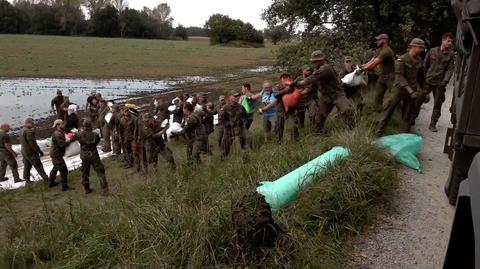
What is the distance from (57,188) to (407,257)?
30.8 feet

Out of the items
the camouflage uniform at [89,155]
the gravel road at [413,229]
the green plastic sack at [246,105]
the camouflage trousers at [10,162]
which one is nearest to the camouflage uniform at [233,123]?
the green plastic sack at [246,105]

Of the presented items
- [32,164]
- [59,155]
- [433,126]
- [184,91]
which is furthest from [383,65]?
[184,91]

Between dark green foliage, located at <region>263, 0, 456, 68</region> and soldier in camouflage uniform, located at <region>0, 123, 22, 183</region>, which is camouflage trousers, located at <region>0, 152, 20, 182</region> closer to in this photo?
soldier in camouflage uniform, located at <region>0, 123, 22, 183</region>

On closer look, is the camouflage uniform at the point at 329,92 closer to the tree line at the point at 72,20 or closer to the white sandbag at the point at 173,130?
the white sandbag at the point at 173,130

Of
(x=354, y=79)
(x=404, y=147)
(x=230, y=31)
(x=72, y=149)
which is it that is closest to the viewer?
(x=404, y=147)

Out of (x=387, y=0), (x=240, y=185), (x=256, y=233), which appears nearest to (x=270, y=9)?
(x=387, y=0)

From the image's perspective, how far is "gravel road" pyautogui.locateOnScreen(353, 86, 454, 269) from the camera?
4797mm

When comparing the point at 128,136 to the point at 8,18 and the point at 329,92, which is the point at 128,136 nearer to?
the point at 329,92

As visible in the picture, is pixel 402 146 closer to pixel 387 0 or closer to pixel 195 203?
pixel 195 203

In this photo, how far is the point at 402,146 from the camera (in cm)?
752

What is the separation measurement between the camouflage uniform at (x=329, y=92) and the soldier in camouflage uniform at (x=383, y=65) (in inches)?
36.2

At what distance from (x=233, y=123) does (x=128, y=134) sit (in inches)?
131

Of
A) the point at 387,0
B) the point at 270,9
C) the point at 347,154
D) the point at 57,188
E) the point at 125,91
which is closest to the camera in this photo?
the point at 347,154

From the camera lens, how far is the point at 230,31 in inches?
3258
